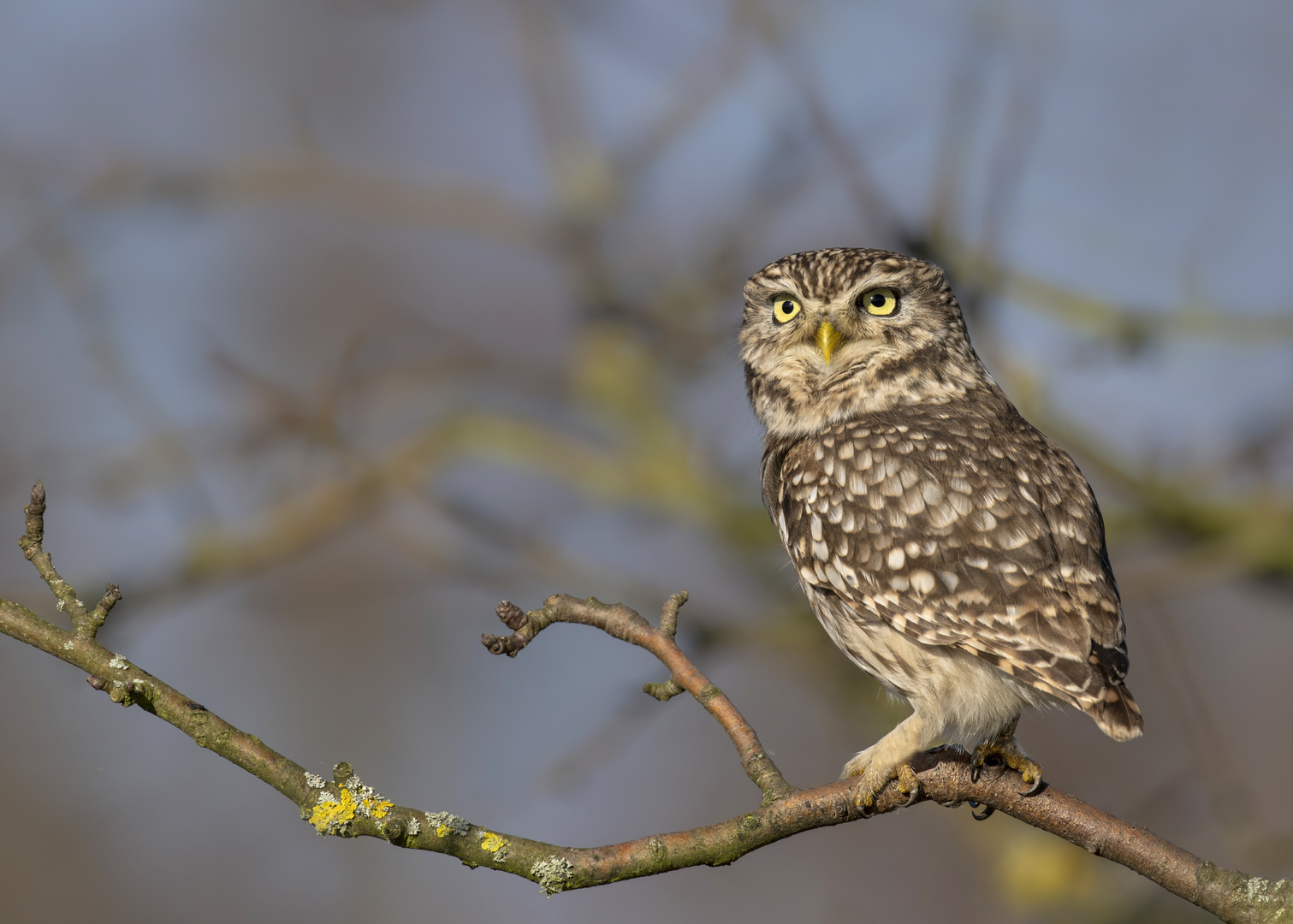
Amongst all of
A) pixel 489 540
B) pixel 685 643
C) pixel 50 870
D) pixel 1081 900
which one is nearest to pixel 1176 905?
pixel 1081 900

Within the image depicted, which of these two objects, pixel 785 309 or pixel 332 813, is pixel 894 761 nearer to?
pixel 332 813

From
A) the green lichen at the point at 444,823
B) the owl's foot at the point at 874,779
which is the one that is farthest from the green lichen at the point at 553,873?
the owl's foot at the point at 874,779

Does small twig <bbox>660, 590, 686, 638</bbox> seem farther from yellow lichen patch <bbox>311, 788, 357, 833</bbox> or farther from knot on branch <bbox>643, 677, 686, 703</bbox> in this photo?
yellow lichen patch <bbox>311, 788, 357, 833</bbox>

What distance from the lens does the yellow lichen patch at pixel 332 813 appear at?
77.2 inches

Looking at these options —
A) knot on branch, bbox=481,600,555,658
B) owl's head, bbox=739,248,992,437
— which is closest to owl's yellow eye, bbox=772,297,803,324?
owl's head, bbox=739,248,992,437

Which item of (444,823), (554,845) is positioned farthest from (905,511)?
(444,823)

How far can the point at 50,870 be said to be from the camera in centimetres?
762

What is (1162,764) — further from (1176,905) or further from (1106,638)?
(1106,638)

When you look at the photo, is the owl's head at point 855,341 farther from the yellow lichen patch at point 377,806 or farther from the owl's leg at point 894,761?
the yellow lichen patch at point 377,806

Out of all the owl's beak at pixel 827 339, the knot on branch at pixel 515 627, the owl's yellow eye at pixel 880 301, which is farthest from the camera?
the owl's yellow eye at pixel 880 301

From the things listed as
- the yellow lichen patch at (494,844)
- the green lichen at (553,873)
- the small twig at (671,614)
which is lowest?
the green lichen at (553,873)

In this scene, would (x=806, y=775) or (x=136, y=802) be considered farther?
(x=806, y=775)

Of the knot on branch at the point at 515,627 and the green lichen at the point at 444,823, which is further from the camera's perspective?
the knot on branch at the point at 515,627

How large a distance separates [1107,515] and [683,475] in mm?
1827
